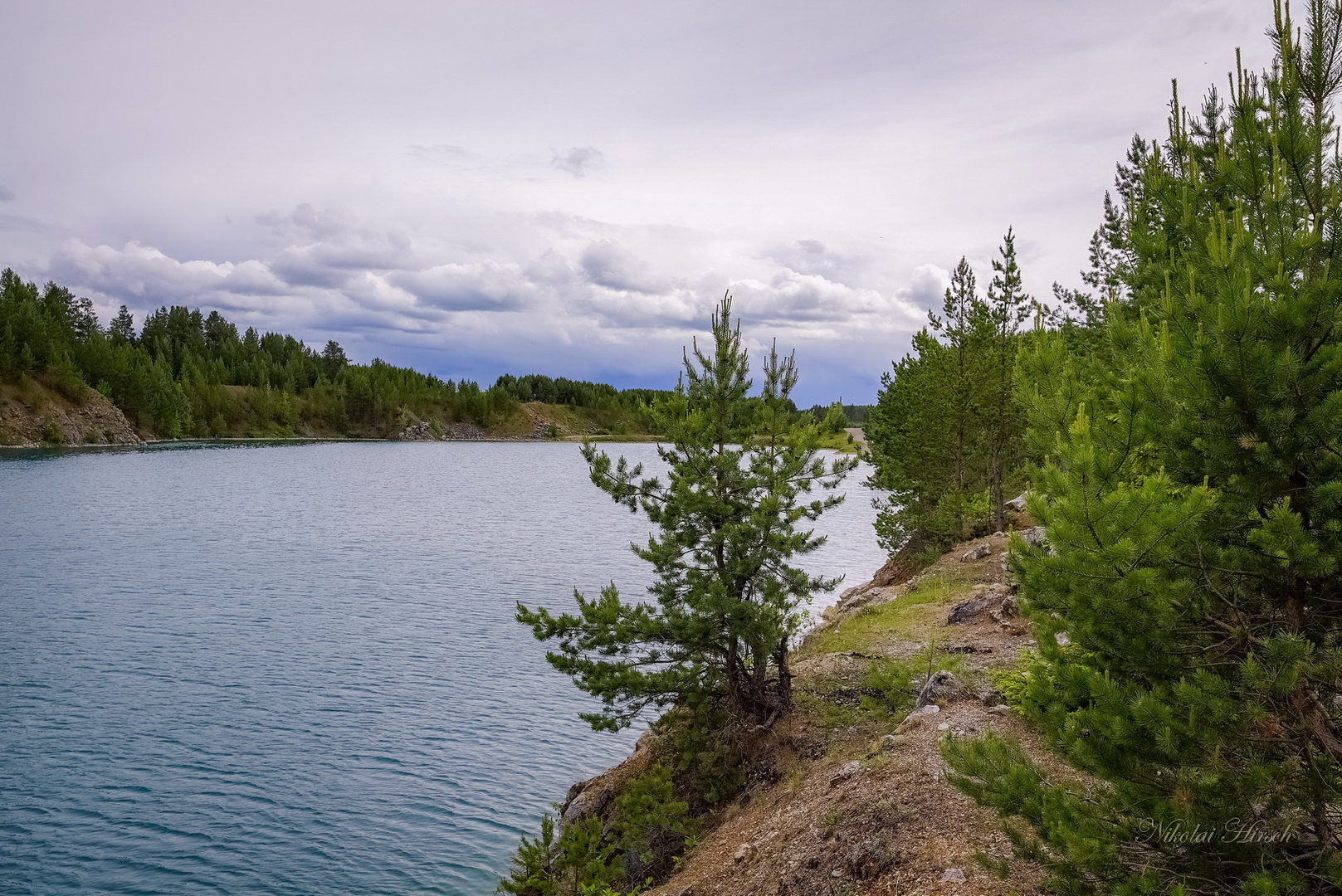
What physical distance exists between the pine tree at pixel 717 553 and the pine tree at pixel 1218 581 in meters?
8.67

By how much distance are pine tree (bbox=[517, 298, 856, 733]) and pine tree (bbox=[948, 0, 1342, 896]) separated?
867 cm

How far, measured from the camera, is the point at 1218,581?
21.2ft

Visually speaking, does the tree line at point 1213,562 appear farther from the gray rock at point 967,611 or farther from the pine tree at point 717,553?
the gray rock at point 967,611

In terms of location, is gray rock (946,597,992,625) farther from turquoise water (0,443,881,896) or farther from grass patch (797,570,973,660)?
turquoise water (0,443,881,896)

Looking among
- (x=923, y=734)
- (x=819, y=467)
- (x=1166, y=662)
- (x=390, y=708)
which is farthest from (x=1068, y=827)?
(x=390, y=708)

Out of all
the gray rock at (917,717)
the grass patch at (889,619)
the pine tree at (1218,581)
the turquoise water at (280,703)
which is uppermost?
the pine tree at (1218,581)

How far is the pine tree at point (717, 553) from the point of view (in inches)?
615

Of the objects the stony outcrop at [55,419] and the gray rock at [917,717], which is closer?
the gray rock at [917,717]

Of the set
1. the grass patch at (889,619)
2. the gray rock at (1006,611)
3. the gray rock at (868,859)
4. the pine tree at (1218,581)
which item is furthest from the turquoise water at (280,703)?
the pine tree at (1218,581)

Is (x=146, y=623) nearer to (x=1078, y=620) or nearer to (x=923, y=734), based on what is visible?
(x=923, y=734)

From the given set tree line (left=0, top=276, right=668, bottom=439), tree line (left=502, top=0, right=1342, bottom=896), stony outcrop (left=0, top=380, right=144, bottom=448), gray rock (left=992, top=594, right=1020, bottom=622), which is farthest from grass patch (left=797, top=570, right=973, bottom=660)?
stony outcrop (left=0, top=380, right=144, bottom=448)

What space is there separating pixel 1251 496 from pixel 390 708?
73.3 feet

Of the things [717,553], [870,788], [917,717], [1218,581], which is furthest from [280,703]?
[1218,581]

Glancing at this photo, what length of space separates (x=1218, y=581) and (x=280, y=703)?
77.7ft
